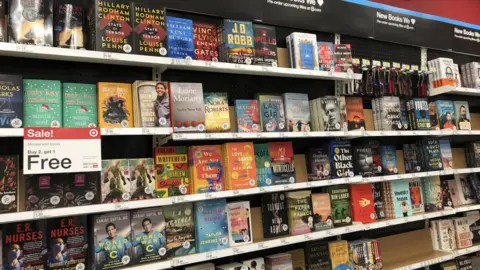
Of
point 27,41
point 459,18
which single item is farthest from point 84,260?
point 459,18

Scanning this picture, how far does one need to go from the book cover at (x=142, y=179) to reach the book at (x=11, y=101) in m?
0.65

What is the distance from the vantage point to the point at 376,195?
3.40 metres

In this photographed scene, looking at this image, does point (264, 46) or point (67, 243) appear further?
point (264, 46)

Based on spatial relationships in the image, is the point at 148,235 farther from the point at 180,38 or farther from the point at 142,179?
the point at 180,38

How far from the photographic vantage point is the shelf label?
1.93 meters

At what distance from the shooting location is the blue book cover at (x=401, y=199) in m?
3.40

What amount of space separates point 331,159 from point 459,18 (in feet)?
10.3

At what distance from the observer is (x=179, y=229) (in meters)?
2.45

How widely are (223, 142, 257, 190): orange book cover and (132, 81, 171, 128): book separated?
1.67ft

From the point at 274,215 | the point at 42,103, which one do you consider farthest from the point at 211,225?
the point at 42,103

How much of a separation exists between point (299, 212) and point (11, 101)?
2.06m

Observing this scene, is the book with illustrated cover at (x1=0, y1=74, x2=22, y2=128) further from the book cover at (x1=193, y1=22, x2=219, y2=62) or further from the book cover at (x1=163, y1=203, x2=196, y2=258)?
the book cover at (x1=193, y1=22, x2=219, y2=62)

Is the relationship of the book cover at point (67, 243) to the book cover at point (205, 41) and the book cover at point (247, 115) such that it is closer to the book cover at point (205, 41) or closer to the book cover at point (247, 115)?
the book cover at point (247, 115)

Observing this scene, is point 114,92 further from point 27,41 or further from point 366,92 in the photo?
point 366,92
